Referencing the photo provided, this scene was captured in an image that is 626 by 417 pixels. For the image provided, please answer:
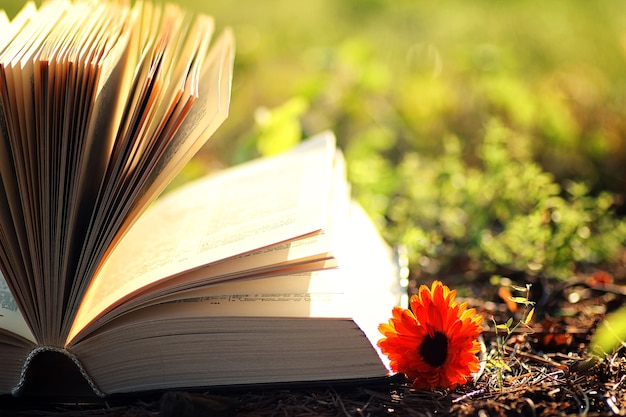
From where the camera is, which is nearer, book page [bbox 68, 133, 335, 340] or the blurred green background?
book page [bbox 68, 133, 335, 340]

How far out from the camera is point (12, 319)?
63.8 inches

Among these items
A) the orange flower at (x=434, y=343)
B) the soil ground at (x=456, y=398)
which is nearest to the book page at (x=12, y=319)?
the soil ground at (x=456, y=398)

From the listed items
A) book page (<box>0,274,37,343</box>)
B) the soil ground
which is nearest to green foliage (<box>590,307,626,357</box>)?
the soil ground

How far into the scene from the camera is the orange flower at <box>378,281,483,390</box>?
155cm

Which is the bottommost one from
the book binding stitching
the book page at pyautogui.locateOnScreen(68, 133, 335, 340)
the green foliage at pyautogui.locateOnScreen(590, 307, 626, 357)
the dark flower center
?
the green foliage at pyautogui.locateOnScreen(590, 307, 626, 357)

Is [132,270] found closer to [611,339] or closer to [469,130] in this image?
[611,339]

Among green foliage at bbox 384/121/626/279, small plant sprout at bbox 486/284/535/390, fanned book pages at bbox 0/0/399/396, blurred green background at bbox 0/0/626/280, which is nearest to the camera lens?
fanned book pages at bbox 0/0/399/396

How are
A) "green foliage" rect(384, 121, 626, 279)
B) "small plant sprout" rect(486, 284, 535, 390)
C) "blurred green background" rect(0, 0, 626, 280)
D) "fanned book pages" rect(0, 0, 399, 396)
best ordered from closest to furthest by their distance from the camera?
1. "fanned book pages" rect(0, 0, 399, 396)
2. "small plant sprout" rect(486, 284, 535, 390)
3. "green foliage" rect(384, 121, 626, 279)
4. "blurred green background" rect(0, 0, 626, 280)

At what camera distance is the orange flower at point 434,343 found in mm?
1555

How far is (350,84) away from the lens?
3631 millimetres

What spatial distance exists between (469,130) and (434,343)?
244 centimetres

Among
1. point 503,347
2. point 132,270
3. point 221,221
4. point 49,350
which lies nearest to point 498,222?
point 503,347

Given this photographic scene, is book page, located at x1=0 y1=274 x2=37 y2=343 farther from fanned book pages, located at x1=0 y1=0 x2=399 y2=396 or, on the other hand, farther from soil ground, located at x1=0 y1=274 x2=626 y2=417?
soil ground, located at x1=0 y1=274 x2=626 y2=417

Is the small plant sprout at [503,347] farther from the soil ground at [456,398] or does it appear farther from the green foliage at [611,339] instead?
the green foliage at [611,339]
